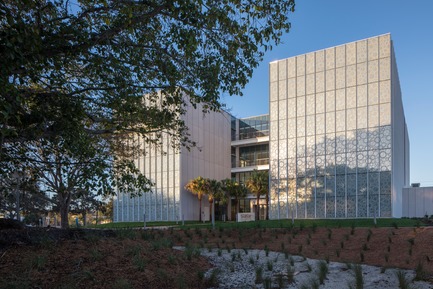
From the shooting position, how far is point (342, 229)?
13.7 m

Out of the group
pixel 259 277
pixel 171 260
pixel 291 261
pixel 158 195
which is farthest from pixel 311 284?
pixel 158 195

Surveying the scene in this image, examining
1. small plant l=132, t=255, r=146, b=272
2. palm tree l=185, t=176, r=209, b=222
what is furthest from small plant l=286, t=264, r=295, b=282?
palm tree l=185, t=176, r=209, b=222

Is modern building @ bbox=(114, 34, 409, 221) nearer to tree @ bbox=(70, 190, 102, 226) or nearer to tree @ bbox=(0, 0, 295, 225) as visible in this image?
tree @ bbox=(70, 190, 102, 226)

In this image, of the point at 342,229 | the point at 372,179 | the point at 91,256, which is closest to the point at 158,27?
the point at 91,256

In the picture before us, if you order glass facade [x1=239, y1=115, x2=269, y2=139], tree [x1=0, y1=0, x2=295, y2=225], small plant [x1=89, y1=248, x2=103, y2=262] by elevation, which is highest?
glass facade [x1=239, y1=115, x2=269, y2=139]

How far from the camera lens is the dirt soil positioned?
24.2 ft

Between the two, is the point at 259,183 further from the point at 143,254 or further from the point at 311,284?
the point at 311,284

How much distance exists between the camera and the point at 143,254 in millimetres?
9227

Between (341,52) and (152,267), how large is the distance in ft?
113

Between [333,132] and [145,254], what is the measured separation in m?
31.8

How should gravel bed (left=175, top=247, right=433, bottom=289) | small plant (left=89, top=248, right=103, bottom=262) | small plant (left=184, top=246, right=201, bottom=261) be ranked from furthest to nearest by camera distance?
small plant (left=184, top=246, right=201, bottom=261) < small plant (left=89, top=248, right=103, bottom=262) < gravel bed (left=175, top=247, right=433, bottom=289)

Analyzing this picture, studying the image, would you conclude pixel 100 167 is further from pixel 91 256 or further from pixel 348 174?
pixel 348 174

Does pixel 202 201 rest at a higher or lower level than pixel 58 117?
lower

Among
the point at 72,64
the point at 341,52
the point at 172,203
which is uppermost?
the point at 341,52
